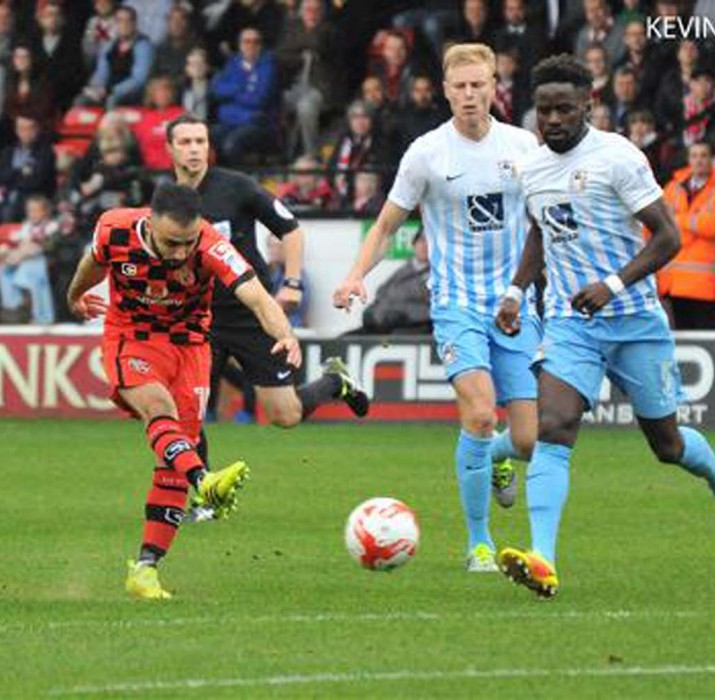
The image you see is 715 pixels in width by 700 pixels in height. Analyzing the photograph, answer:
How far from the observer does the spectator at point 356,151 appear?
23.0m

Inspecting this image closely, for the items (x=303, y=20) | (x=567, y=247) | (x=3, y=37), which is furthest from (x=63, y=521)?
(x=3, y=37)

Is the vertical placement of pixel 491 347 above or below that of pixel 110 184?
above

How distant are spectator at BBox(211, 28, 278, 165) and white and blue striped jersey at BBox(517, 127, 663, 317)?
1295cm

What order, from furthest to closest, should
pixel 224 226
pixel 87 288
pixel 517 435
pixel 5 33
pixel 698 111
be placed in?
1. pixel 5 33
2. pixel 698 111
3. pixel 224 226
4. pixel 517 435
5. pixel 87 288

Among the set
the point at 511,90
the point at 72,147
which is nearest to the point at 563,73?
the point at 511,90

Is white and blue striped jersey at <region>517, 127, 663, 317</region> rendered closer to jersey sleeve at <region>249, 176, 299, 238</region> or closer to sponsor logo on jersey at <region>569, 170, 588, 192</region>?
sponsor logo on jersey at <region>569, 170, 588, 192</region>

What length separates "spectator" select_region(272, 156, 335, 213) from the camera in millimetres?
23031

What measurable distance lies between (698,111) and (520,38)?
176cm

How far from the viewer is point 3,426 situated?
813 inches

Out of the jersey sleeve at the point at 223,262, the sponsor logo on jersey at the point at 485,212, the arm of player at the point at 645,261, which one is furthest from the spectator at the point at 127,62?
the arm of player at the point at 645,261

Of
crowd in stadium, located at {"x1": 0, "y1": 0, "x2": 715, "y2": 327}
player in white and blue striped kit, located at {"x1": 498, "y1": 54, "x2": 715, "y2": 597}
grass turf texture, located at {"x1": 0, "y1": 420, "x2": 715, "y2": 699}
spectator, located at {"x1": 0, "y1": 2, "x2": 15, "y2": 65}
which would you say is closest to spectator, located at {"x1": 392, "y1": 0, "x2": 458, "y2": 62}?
crowd in stadium, located at {"x1": 0, "y1": 0, "x2": 715, "y2": 327}

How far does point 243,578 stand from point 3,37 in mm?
15185

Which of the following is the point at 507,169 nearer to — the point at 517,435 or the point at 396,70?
the point at 517,435

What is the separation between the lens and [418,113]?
22.7 m
